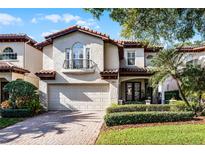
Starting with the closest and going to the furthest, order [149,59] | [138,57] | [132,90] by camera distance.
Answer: [149,59], [138,57], [132,90]

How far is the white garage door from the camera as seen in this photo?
19422 mm

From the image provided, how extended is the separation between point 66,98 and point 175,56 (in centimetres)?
726

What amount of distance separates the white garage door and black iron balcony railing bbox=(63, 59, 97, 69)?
3.59 ft

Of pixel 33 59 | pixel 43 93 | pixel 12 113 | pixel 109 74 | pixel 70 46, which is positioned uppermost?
pixel 70 46

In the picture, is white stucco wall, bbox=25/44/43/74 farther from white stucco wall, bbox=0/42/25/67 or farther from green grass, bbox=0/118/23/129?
green grass, bbox=0/118/23/129

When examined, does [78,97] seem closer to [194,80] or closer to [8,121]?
[8,121]

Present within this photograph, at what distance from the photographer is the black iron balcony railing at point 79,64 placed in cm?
1997

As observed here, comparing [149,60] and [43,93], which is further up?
[149,60]

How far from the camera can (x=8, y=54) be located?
751 inches

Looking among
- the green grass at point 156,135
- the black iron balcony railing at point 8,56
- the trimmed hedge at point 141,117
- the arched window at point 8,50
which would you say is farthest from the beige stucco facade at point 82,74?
the green grass at point 156,135

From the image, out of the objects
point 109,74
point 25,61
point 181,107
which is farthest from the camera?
point 109,74

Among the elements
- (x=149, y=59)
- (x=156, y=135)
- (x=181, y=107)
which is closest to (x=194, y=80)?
(x=181, y=107)

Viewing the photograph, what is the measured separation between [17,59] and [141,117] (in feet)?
29.7
